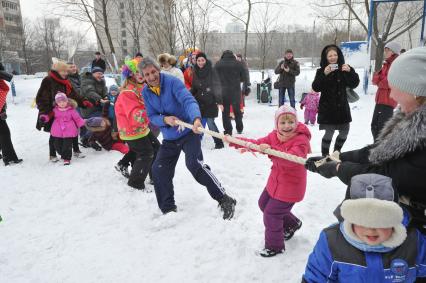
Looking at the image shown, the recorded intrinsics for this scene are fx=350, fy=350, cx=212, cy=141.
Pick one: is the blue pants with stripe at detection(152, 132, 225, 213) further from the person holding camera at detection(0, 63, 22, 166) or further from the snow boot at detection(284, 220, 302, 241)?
the person holding camera at detection(0, 63, 22, 166)

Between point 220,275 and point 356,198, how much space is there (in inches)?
65.0

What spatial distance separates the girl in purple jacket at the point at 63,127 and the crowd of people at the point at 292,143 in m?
0.02

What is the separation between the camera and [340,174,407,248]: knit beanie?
1540 mm

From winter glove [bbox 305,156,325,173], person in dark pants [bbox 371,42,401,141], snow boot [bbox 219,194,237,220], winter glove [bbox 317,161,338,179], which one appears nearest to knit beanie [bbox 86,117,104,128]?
snow boot [bbox 219,194,237,220]

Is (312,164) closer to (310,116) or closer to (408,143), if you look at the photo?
(408,143)

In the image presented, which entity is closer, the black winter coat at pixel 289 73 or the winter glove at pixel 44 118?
Result: the winter glove at pixel 44 118

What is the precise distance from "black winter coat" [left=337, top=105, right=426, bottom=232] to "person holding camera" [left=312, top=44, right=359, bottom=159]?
3.51m

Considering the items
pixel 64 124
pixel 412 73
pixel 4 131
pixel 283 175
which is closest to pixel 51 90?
pixel 64 124

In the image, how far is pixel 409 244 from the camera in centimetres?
165

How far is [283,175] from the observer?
2.97m

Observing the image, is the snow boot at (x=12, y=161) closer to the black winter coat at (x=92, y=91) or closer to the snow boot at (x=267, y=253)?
the black winter coat at (x=92, y=91)

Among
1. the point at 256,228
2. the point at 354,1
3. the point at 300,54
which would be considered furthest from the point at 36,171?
the point at 300,54

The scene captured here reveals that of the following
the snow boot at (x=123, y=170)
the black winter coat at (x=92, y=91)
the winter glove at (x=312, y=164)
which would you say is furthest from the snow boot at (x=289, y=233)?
the black winter coat at (x=92, y=91)

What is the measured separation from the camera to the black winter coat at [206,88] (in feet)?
22.6
